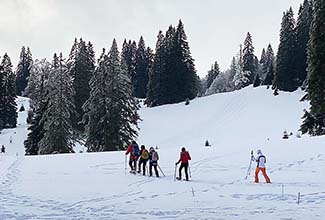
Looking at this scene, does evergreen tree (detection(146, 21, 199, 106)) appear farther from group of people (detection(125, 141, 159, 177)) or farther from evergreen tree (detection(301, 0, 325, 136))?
group of people (detection(125, 141, 159, 177))

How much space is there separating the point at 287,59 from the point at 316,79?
2825 cm

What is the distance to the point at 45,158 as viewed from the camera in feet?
101

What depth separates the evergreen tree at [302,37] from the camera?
5825cm

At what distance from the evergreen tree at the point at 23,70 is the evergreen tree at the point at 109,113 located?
8089 cm

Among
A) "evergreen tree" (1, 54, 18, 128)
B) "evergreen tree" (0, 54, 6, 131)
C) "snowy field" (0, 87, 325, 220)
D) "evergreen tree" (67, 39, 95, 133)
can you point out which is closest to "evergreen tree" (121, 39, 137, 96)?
"evergreen tree" (67, 39, 95, 133)

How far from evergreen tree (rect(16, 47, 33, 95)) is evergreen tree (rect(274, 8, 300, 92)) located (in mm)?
74238

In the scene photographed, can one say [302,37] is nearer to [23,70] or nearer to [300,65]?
[300,65]

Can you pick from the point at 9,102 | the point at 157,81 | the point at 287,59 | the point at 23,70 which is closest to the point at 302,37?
the point at 287,59

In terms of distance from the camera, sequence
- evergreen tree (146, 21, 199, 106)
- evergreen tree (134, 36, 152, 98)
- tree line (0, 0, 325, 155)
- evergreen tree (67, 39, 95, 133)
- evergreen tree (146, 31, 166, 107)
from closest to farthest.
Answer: tree line (0, 0, 325, 155), evergreen tree (67, 39, 95, 133), evergreen tree (146, 21, 199, 106), evergreen tree (146, 31, 166, 107), evergreen tree (134, 36, 152, 98)

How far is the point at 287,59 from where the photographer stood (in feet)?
194

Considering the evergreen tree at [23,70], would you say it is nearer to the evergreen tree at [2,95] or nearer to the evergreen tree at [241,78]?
the evergreen tree at [2,95]

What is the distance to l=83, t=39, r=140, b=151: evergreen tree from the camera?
3778 centimetres

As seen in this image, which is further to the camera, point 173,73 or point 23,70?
point 23,70

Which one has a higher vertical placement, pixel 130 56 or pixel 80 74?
pixel 130 56
